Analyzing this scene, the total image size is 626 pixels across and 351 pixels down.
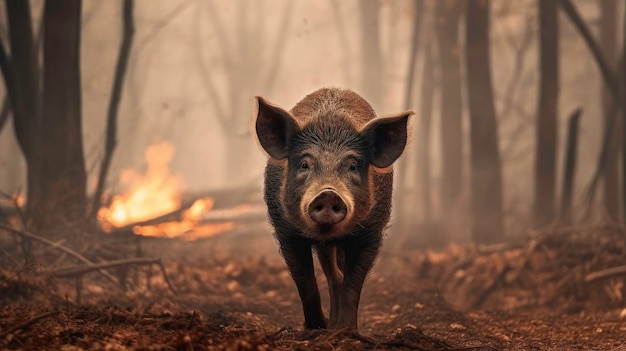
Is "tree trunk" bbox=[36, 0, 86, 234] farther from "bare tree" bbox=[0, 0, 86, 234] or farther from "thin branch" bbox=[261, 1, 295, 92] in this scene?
"thin branch" bbox=[261, 1, 295, 92]

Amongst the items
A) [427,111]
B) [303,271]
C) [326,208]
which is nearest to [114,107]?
[303,271]

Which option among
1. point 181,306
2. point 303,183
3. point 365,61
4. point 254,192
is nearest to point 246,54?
point 365,61

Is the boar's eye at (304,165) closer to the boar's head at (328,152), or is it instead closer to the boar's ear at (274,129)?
the boar's head at (328,152)

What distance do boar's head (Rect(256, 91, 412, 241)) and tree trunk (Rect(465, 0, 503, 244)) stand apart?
247 inches

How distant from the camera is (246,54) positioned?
21.1 m

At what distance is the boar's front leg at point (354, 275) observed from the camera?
4969 millimetres

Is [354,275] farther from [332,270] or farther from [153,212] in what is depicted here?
[153,212]

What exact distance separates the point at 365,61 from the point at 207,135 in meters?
8.63

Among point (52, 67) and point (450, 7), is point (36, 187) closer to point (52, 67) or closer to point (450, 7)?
point (52, 67)

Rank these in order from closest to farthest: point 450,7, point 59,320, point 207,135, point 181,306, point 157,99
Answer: point 59,320 < point 181,306 < point 450,7 < point 157,99 < point 207,135

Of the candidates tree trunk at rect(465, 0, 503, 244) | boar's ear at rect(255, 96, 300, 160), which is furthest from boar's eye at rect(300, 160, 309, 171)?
tree trunk at rect(465, 0, 503, 244)

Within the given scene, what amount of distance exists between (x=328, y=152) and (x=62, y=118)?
12.9 ft

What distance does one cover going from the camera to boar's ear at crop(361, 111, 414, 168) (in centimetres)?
493

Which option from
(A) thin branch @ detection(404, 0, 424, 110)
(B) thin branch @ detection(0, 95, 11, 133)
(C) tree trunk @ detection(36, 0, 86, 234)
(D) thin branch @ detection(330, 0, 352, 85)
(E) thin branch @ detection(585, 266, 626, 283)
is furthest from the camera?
(D) thin branch @ detection(330, 0, 352, 85)
